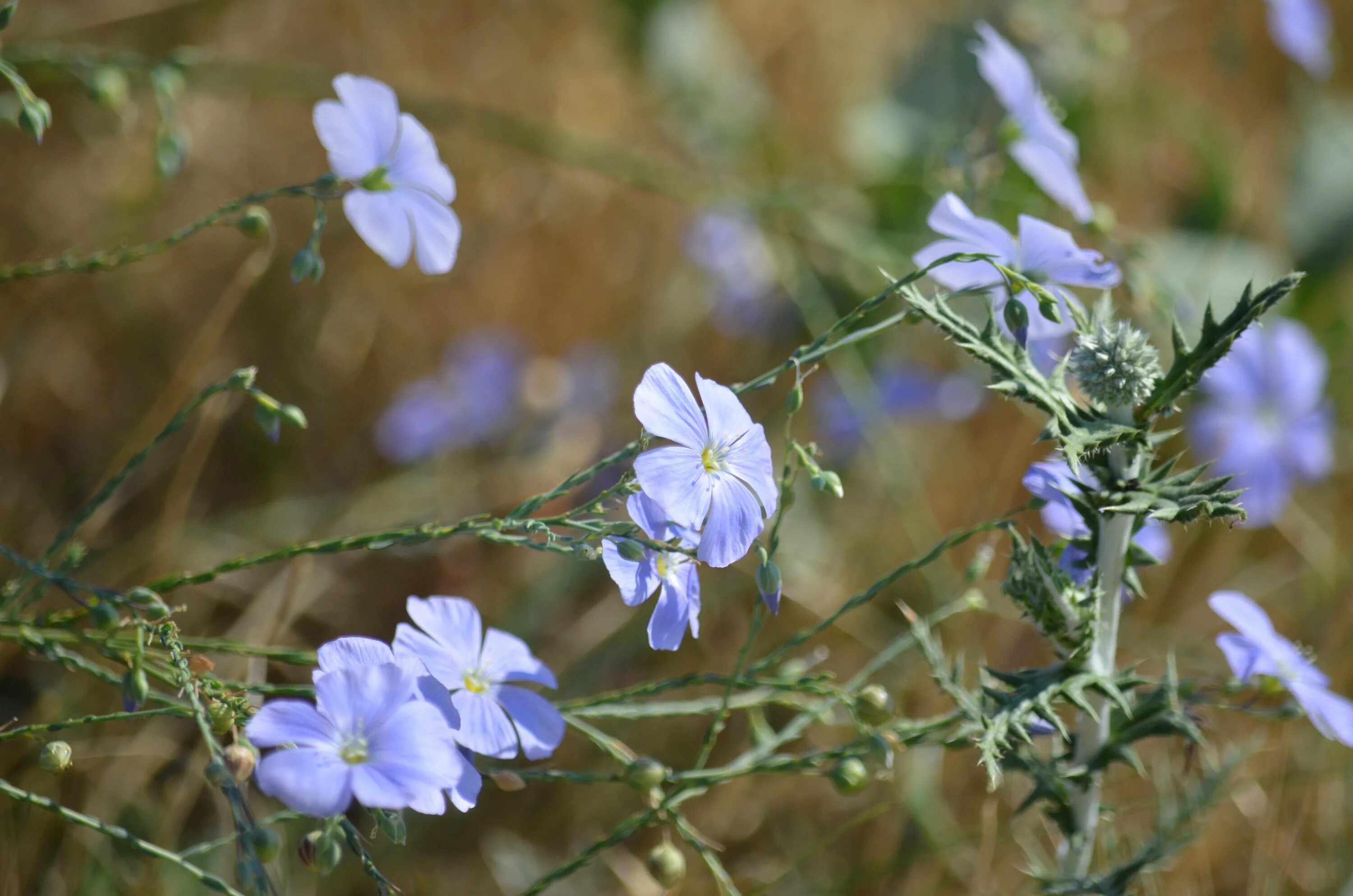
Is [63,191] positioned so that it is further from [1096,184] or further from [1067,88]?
[1096,184]

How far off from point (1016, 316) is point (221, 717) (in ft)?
2.26

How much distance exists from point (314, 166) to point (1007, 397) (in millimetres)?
2012

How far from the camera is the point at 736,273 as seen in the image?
2.37 metres

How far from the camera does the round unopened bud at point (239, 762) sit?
0.75 m

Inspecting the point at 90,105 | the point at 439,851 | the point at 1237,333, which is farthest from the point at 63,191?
the point at 1237,333

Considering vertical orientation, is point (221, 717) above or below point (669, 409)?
below

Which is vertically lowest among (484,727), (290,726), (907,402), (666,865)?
(907,402)

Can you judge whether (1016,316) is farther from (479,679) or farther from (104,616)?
(104,616)

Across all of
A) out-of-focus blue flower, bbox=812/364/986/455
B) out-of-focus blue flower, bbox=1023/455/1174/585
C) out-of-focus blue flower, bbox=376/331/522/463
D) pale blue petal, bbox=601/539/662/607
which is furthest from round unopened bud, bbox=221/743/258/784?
out-of-focus blue flower, bbox=812/364/986/455

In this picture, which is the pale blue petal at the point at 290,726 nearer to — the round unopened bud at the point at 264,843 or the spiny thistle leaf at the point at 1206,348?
the round unopened bud at the point at 264,843

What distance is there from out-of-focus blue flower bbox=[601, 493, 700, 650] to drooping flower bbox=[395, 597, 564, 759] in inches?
5.0

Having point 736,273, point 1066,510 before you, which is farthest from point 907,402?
point 1066,510

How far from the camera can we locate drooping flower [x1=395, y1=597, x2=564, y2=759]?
891 millimetres

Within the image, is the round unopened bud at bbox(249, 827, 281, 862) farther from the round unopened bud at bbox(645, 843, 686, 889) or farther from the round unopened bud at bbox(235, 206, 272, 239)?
the round unopened bud at bbox(235, 206, 272, 239)
